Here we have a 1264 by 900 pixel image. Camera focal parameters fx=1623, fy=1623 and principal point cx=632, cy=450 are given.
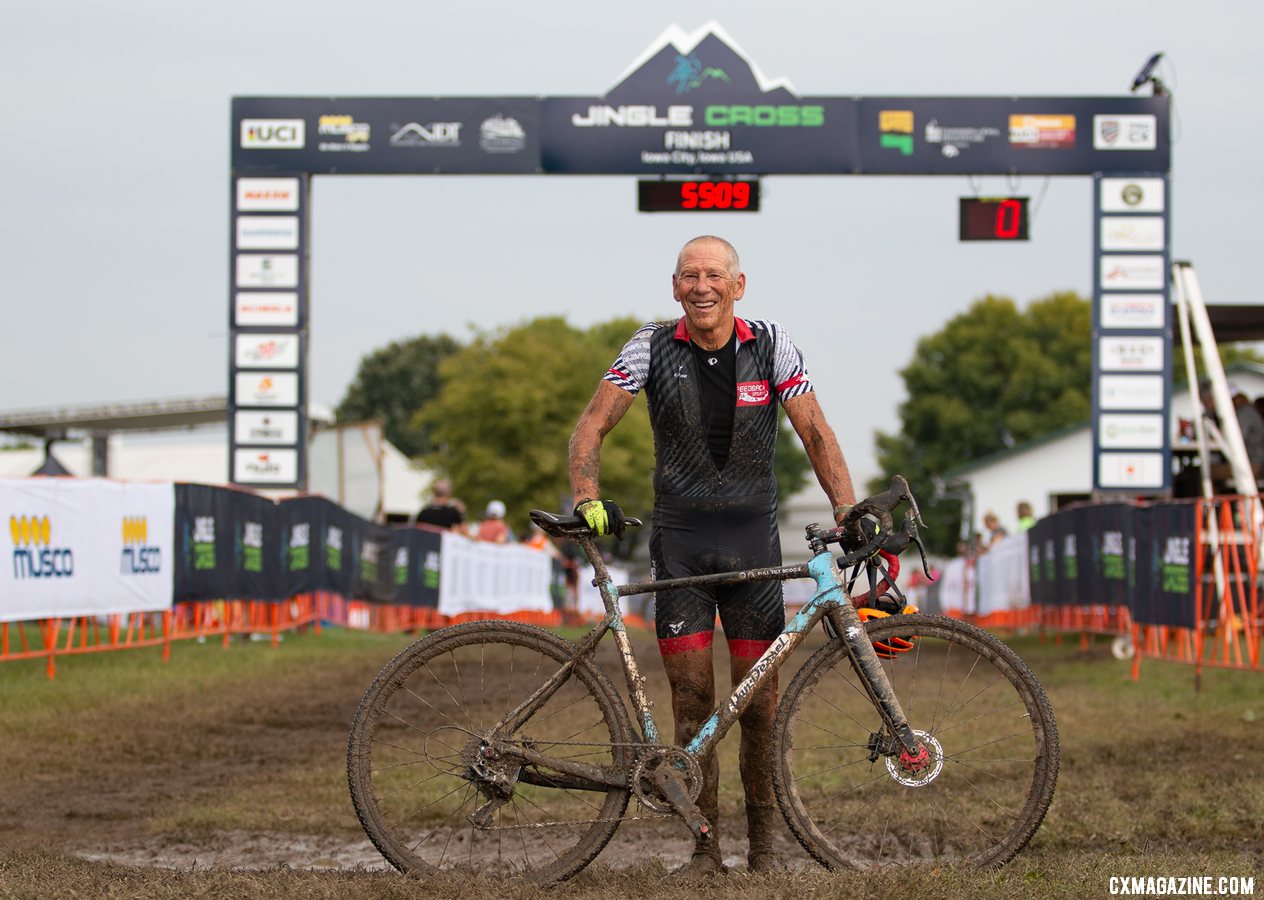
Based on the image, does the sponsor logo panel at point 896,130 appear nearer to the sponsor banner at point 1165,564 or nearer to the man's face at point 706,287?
the sponsor banner at point 1165,564

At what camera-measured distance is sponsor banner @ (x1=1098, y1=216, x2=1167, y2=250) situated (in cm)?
Result: 2192

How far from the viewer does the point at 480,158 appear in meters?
21.9

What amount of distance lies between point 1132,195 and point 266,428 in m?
12.0

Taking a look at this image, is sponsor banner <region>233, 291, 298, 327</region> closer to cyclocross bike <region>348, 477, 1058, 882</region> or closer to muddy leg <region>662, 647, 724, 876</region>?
cyclocross bike <region>348, 477, 1058, 882</region>

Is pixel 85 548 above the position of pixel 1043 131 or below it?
below

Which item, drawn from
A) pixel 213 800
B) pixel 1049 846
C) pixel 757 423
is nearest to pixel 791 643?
pixel 757 423

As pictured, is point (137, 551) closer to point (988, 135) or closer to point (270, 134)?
point (270, 134)

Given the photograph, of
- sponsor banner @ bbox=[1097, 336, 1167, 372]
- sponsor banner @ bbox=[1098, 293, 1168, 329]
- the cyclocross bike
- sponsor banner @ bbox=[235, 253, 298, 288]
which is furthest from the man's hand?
sponsor banner @ bbox=[1098, 293, 1168, 329]

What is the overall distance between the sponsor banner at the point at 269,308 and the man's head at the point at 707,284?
17.0 meters

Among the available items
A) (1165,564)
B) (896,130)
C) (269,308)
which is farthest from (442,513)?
(1165,564)

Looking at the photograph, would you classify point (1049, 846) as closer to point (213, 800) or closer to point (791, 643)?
point (791, 643)

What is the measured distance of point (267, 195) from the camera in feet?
71.5

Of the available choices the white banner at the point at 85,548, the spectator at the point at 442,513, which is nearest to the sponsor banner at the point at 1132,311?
the spectator at the point at 442,513

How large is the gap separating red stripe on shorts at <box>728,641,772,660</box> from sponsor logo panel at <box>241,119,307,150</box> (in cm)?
Result: 1779
